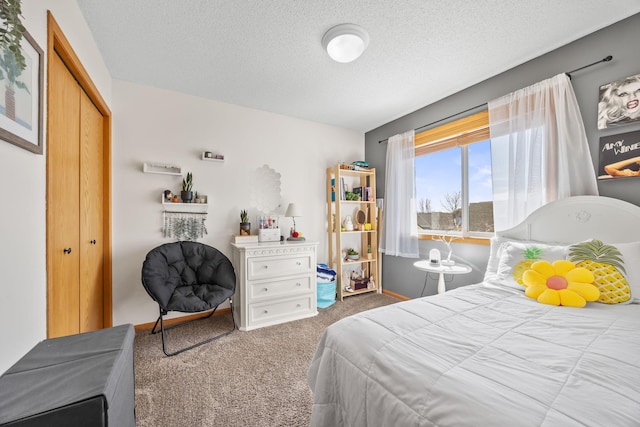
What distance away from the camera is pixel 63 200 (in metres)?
1.52

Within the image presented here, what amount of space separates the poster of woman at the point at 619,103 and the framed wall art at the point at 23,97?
326 centimetres

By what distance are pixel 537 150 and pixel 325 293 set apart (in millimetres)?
2575

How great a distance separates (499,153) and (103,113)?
3.72 metres

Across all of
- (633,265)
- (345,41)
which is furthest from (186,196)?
(633,265)

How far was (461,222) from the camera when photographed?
2861 mm

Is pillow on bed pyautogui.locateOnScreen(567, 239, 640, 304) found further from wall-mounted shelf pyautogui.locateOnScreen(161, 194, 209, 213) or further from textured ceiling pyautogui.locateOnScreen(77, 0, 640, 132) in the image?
wall-mounted shelf pyautogui.locateOnScreen(161, 194, 209, 213)

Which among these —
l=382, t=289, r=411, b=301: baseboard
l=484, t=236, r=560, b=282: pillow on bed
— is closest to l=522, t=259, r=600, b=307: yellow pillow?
l=484, t=236, r=560, b=282: pillow on bed

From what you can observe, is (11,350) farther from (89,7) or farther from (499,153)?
(499,153)

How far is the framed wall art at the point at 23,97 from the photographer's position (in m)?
0.88

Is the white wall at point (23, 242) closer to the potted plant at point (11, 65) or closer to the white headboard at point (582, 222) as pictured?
the potted plant at point (11, 65)

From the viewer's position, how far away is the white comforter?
2.19 feet

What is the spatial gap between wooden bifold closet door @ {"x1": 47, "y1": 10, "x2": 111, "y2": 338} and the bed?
1445 mm

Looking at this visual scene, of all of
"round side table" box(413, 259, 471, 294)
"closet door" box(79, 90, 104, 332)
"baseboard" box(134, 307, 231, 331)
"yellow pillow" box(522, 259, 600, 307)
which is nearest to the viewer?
"yellow pillow" box(522, 259, 600, 307)

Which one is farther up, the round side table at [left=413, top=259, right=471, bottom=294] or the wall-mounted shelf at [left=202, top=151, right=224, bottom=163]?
the wall-mounted shelf at [left=202, top=151, right=224, bottom=163]
